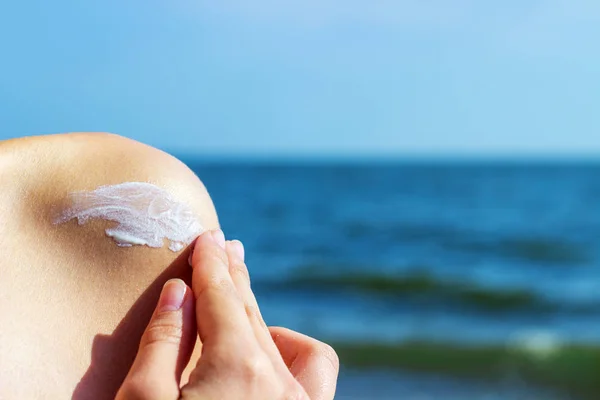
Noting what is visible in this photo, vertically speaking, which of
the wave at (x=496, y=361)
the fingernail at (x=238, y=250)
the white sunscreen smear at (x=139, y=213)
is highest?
the white sunscreen smear at (x=139, y=213)

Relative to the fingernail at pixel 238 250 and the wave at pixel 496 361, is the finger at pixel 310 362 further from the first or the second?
the wave at pixel 496 361

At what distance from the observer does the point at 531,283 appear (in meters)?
9.77

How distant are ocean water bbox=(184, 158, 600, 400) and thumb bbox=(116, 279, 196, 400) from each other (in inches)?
172

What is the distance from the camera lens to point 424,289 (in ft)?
29.8

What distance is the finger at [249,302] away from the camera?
3.28 ft

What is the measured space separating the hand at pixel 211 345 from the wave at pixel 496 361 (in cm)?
509

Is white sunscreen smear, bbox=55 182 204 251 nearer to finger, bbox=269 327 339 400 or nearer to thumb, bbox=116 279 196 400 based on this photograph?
thumb, bbox=116 279 196 400

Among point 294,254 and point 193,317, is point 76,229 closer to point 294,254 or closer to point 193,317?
point 193,317

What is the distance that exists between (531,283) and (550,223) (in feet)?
28.7

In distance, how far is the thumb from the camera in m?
0.91

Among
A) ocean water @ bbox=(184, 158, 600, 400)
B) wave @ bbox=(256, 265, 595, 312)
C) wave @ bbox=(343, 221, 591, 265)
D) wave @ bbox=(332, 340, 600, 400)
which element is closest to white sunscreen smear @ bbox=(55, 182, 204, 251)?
ocean water @ bbox=(184, 158, 600, 400)

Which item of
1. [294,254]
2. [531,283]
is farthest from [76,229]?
[294,254]

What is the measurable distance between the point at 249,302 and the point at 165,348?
6.2 inches

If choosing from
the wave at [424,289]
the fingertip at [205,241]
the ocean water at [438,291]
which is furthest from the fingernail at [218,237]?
the wave at [424,289]
